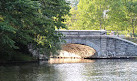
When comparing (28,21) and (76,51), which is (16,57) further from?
(76,51)

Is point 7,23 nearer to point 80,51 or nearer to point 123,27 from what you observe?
point 80,51

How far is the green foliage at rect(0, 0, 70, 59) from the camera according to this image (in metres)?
20.6

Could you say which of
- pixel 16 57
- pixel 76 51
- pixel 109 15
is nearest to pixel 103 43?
pixel 76 51

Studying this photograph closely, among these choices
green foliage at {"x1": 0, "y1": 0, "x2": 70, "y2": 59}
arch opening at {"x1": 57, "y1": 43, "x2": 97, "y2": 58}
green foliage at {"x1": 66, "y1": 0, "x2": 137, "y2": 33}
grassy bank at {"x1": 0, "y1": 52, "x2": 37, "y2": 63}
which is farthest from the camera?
green foliage at {"x1": 66, "y1": 0, "x2": 137, "y2": 33}

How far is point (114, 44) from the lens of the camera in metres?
40.2

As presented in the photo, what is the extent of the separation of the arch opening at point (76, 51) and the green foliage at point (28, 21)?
1409 cm

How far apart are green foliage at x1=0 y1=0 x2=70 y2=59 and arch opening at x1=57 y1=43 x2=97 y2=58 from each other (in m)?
14.1

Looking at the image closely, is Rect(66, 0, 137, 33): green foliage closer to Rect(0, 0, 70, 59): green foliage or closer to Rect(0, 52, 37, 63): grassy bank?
Rect(0, 52, 37, 63): grassy bank

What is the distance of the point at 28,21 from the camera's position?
74.3 ft

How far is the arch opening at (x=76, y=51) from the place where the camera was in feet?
142

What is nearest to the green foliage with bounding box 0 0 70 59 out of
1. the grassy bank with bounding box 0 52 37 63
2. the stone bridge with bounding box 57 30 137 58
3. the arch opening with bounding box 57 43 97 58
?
the grassy bank with bounding box 0 52 37 63

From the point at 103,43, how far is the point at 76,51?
617 centimetres

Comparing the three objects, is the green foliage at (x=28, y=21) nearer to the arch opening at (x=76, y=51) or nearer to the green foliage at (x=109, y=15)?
the arch opening at (x=76, y=51)

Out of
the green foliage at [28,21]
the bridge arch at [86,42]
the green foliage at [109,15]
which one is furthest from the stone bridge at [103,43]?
the green foliage at [28,21]
